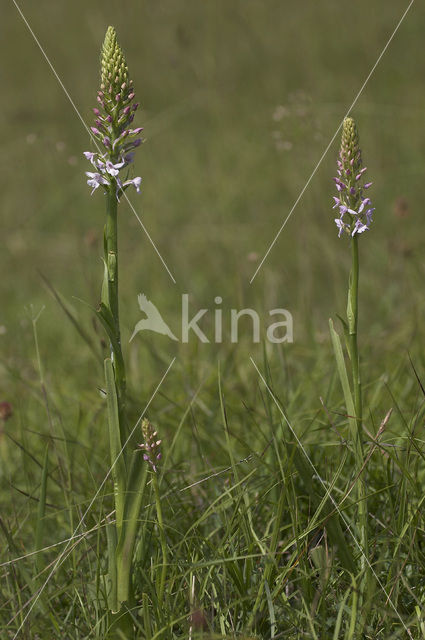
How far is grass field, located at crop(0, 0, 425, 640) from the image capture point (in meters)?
A: 1.96

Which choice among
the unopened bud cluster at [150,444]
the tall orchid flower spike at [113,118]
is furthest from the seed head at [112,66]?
the unopened bud cluster at [150,444]

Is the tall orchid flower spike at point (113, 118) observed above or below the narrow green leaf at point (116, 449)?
above

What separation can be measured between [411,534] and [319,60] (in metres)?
8.10

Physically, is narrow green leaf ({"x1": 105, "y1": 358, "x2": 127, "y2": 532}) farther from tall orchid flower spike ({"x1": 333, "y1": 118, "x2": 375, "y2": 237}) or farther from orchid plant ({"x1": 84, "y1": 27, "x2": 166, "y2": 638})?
tall orchid flower spike ({"x1": 333, "y1": 118, "x2": 375, "y2": 237})

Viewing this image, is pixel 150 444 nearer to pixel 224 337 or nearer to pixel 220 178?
pixel 224 337

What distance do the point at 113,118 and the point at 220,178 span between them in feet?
16.6

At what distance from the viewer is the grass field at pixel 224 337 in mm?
1956

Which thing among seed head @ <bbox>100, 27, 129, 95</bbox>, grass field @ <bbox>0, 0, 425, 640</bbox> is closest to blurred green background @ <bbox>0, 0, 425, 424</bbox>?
grass field @ <bbox>0, 0, 425, 640</bbox>

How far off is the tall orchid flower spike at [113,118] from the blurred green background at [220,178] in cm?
151

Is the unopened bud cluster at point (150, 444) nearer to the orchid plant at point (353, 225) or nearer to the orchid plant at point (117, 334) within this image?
the orchid plant at point (117, 334)

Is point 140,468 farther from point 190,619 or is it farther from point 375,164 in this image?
point 375,164

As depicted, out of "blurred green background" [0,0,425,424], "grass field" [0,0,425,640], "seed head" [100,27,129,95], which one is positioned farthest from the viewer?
"blurred green background" [0,0,425,424]

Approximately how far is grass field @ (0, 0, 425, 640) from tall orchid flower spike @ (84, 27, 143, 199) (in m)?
0.35

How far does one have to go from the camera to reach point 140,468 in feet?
5.95
